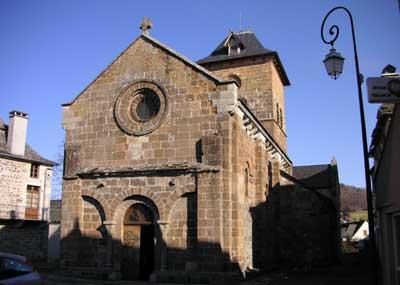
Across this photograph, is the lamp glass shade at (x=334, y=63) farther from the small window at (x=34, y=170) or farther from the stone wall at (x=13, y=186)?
the small window at (x=34, y=170)

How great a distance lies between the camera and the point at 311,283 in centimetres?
1535

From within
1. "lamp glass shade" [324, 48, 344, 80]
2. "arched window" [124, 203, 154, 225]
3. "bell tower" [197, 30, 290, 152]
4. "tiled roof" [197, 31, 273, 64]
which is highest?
"tiled roof" [197, 31, 273, 64]

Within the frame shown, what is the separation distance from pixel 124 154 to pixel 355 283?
32.2 ft

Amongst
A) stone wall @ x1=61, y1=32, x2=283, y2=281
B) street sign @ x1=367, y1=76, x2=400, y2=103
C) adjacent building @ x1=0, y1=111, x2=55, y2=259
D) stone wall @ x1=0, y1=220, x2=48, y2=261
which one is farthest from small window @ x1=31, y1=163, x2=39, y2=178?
street sign @ x1=367, y1=76, x2=400, y2=103

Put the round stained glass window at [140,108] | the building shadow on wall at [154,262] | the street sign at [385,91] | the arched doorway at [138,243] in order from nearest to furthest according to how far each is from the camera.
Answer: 1. the street sign at [385,91]
2. the building shadow on wall at [154,262]
3. the arched doorway at [138,243]
4. the round stained glass window at [140,108]

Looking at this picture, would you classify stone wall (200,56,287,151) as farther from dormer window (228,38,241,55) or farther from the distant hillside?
the distant hillside

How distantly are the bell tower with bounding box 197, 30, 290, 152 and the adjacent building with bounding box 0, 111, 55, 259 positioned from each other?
14885mm

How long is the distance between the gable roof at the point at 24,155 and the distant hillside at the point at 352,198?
73.6 m

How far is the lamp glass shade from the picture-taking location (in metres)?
10.4

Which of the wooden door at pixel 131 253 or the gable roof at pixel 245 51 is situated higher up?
the gable roof at pixel 245 51

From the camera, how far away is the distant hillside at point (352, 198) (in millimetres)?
94188

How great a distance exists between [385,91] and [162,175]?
9709mm

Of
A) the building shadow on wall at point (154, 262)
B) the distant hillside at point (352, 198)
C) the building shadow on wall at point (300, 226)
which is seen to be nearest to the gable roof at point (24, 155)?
the building shadow on wall at point (154, 262)

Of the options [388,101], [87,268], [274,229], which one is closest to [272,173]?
[274,229]
